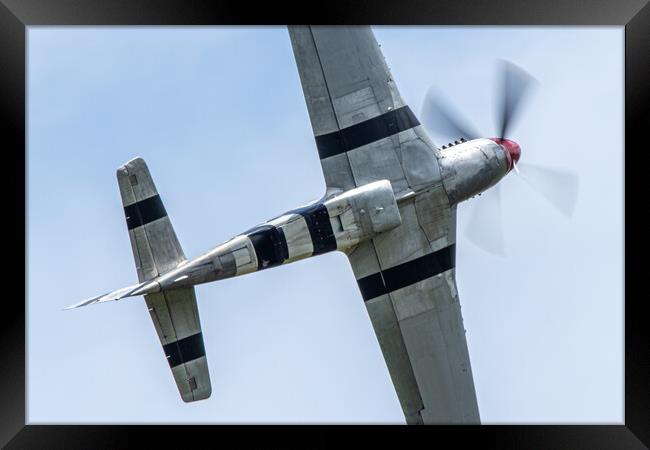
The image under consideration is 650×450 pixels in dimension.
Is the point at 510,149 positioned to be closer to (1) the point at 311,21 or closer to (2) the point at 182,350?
(1) the point at 311,21

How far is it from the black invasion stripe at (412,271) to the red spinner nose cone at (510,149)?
56.6 inches

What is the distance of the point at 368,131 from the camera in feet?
41.8

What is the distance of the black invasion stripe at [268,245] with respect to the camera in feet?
38.7

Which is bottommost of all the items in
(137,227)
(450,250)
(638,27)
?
(450,250)

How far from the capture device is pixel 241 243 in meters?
11.7

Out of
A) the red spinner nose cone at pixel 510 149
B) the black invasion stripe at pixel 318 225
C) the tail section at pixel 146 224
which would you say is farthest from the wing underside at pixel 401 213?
the tail section at pixel 146 224

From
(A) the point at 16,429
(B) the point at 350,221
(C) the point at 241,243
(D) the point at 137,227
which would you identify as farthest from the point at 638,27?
(A) the point at 16,429

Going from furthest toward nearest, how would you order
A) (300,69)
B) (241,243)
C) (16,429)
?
(300,69) < (241,243) < (16,429)

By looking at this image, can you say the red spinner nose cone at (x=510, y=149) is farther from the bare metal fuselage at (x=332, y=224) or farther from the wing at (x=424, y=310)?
the wing at (x=424, y=310)

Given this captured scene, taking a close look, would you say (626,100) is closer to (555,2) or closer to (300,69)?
(555,2)

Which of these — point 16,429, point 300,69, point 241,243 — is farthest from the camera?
point 300,69

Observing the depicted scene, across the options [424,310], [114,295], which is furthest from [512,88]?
[114,295]

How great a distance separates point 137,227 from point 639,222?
619 cm

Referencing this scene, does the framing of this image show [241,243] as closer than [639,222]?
No
